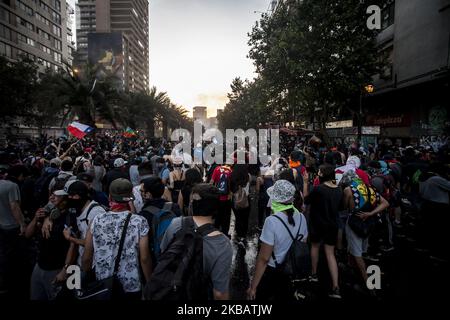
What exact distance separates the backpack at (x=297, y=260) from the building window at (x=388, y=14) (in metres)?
21.4

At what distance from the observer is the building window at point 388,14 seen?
19002 millimetres

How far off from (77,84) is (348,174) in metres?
23.2

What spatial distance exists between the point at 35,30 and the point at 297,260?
6442cm

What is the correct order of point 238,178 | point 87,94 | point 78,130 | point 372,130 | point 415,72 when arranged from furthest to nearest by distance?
point 87,94, point 372,130, point 415,72, point 78,130, point 238,178

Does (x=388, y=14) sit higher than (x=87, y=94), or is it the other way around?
(x=388, y=14)

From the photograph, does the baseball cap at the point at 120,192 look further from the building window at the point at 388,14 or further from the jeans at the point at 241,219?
the building window at the point at 388,14

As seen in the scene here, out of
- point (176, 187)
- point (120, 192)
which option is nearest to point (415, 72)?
point (176, 187)

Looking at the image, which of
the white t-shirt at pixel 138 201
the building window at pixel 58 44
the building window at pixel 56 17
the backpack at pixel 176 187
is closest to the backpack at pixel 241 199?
the backpack at pixel 176 187

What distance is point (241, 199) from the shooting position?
5.96 m

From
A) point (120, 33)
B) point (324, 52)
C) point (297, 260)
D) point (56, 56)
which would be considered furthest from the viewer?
point (120, 33)

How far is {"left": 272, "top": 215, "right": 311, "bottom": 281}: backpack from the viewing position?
9.91ft

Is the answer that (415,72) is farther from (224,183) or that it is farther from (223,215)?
(223,215)

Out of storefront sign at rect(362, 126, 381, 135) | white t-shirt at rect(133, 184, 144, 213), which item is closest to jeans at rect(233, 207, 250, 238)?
white t-shirt at rect(133, 184, 144, 213)

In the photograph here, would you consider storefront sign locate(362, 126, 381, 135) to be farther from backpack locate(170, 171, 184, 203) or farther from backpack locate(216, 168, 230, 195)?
backpack locate(170, 171, 184, 203)
